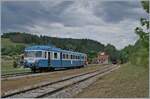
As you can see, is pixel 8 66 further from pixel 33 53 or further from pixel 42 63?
pixel 42 63

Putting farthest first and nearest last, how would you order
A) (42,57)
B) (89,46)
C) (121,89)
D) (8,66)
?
(89,46), (8,66), (42,57), (121,89)

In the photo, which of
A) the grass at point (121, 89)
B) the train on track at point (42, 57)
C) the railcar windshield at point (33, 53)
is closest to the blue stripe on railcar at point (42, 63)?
the train on track at point (42, 57)

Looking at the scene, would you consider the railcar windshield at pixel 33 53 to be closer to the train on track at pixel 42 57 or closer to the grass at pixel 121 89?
the train on track at pixel 42 57

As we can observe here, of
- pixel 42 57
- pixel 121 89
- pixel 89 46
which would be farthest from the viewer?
pixel 89 46

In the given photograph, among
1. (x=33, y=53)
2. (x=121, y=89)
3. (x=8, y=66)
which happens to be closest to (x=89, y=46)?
(x=8, y=66)

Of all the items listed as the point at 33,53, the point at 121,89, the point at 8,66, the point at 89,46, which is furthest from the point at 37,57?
the point at 89,46

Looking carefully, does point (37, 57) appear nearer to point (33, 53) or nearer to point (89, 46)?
point (33, 53)

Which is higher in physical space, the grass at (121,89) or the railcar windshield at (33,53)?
the railcar windshield at (33,53)

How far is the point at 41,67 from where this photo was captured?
45250 millimetres

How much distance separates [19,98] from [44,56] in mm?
28260

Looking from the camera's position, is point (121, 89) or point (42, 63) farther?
point (42, 63)

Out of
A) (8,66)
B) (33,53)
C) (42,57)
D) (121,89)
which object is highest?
(33,53)

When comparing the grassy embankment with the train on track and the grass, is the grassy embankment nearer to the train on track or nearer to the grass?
the train on track

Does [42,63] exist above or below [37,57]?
below
